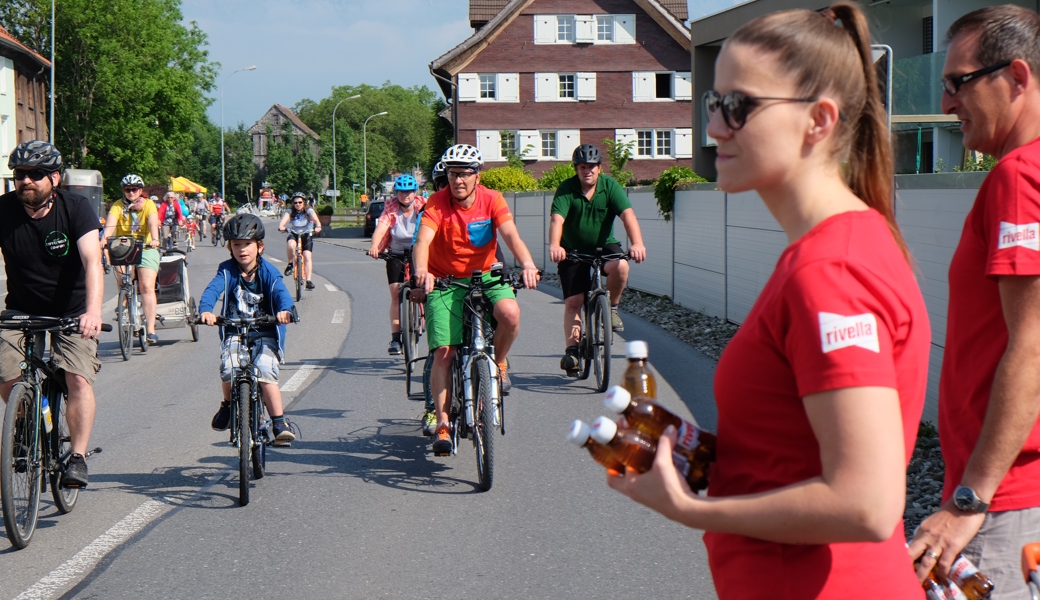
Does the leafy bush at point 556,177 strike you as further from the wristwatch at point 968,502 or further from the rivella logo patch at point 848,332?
the rivella logo patch at point 848,332

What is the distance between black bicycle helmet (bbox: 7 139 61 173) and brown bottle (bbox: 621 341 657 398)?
16.0 ft

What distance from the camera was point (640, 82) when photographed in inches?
2431

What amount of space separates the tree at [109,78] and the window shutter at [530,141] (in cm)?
2371

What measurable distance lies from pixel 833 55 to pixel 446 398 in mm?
5755

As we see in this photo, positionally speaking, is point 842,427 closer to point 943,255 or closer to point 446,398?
point 446,398

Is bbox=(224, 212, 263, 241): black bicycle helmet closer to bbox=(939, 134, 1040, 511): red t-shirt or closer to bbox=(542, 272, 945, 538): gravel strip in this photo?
bbox=(542, 272, 945, 538): gravel strip

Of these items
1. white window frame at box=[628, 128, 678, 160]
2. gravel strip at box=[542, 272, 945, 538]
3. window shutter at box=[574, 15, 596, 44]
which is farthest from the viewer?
white window frame at box=[628, 128, 678, 160]

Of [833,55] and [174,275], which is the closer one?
[833,55]

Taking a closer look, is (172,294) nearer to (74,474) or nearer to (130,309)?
(130,309)

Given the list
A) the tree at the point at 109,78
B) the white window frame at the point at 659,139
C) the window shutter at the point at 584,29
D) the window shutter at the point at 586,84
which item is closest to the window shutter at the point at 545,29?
the window shutter at the point at 584,29

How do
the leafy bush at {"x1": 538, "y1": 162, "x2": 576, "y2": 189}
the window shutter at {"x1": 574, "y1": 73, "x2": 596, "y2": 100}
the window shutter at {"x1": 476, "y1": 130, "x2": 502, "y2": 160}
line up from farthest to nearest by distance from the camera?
1. the window shutter at {"x1": 574, "y1": 73, "x2": 596, "y2": 100}
2. the window shutter at {"x1": 476, "y1": 130, "x2": 502, "y2": 160}
3. the leafy bush at {"x1": 538, "y1": 162, "x2": 576, "y2": 189}

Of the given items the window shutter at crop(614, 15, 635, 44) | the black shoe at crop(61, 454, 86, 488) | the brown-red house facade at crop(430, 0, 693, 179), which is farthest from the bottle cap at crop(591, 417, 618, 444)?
the window shutter at crop(614, 15, 635, 44)

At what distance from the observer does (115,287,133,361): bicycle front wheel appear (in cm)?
1318

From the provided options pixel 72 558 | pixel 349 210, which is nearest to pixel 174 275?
pixel 72 558
